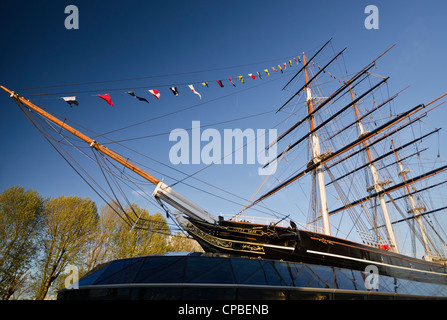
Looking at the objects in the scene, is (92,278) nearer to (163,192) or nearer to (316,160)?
(163,192)

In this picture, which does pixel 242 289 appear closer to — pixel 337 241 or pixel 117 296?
pixel 117 296

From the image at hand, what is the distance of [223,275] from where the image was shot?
5445mm

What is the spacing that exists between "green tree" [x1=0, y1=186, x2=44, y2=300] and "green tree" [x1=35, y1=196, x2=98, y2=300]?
2.77 feet

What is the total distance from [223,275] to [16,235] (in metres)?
17.2

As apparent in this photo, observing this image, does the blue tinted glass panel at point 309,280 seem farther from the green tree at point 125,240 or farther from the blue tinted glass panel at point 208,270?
the green tree at point 125,240

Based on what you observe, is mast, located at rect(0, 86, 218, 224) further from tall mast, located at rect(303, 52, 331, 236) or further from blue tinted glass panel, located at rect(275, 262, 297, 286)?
tall mast, located at rect(303, 52, 331, 236)

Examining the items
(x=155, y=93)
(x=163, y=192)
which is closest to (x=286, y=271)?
(x=163, y=192)

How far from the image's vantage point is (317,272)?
261 inches

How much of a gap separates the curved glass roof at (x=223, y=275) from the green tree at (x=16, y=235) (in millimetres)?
13597

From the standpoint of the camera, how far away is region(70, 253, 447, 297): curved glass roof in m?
5.06

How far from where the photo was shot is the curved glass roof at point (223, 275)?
5.06 meters

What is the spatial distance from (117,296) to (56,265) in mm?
15724

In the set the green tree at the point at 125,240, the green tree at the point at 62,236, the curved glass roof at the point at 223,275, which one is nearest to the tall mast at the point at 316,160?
the curved glass roof at the point at 223,275

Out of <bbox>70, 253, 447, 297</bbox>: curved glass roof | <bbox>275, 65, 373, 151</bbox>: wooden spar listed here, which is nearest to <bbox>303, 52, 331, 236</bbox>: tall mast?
<bbox>275, 65, 373, 151</bbox>: wooden spar
